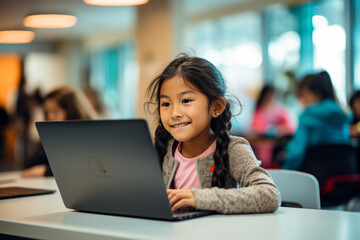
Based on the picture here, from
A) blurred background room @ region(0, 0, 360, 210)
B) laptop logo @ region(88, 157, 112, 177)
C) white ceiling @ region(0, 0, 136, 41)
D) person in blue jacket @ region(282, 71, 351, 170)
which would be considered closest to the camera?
laptop logo @ region(88, 157, 112, 177)

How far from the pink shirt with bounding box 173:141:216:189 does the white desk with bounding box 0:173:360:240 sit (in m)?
0.29

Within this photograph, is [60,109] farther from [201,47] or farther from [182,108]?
[201,47]

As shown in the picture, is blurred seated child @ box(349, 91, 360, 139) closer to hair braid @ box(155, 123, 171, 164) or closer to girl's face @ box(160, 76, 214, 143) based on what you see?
hair braid @ box(155, 123, 171, 164)

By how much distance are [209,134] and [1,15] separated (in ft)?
28.9

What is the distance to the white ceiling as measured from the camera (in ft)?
27.2

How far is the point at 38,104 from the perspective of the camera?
618 cm

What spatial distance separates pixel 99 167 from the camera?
122cm

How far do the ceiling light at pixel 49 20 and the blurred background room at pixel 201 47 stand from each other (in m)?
0.01

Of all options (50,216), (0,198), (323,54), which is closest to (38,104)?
(323,54)

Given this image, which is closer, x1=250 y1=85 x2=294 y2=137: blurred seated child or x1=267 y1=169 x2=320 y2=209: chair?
x1=267 y1=169 x2=320 y2=209: chair

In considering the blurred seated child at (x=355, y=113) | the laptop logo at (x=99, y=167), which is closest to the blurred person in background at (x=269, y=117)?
the blurred seated child at (x=355, y=113)

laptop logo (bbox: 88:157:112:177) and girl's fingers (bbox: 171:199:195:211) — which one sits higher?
laptop logo (bbox: 88:157:112:177)

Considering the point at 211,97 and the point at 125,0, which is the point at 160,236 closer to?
the point at 211,97

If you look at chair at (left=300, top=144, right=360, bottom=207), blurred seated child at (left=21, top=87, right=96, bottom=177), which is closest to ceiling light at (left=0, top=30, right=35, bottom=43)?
blurred seated child at (left=21, top=87, right=96, bottom=177)
